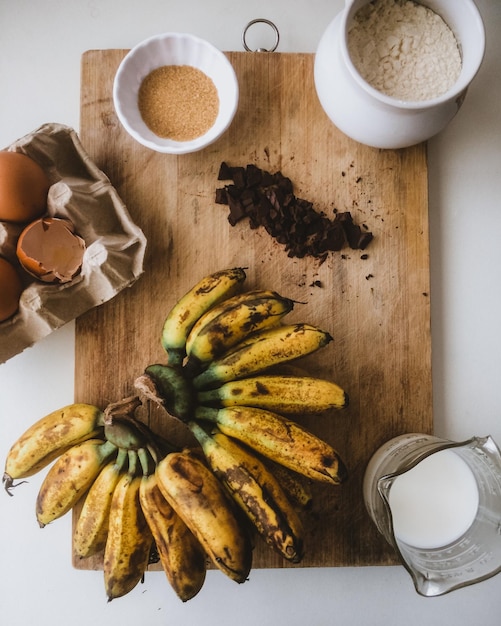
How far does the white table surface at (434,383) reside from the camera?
867mm

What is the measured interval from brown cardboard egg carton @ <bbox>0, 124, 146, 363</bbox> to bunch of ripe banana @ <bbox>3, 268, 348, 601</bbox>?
0.39ft

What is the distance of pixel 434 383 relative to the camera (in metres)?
0.87

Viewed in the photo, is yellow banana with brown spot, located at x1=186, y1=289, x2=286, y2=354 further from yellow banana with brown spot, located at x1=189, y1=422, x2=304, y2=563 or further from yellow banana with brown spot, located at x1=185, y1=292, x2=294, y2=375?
yellow banana with brown spot, located at x1=189, y1=422, x2=304, y2=563

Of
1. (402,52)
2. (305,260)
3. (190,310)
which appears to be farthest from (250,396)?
(402,52)

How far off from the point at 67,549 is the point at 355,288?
24.5 inches

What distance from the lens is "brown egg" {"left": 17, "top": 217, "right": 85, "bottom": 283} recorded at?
76 cm

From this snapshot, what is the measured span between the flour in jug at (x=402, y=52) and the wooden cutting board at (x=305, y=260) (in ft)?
0.44

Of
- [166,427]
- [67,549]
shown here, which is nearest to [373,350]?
[166,427]

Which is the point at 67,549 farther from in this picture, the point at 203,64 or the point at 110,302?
the point at 203,64

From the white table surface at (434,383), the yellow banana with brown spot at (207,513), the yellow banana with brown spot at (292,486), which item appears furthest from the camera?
the white table surface at (434,383)

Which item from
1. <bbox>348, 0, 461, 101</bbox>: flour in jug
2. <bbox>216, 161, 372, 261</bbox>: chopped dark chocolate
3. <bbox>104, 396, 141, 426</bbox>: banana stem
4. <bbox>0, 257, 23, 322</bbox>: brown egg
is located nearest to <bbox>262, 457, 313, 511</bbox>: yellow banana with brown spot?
<bbox>104, 396, 141, 426</bbox>: banana stem

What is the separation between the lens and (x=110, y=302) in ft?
2.72

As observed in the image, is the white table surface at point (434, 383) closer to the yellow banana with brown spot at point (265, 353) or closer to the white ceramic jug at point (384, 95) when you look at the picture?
the white ceramic jug at point (384, 95)

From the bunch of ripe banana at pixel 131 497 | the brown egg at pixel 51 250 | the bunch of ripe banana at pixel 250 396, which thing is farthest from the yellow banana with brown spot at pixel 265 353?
the brown egg at pixel 51 250
